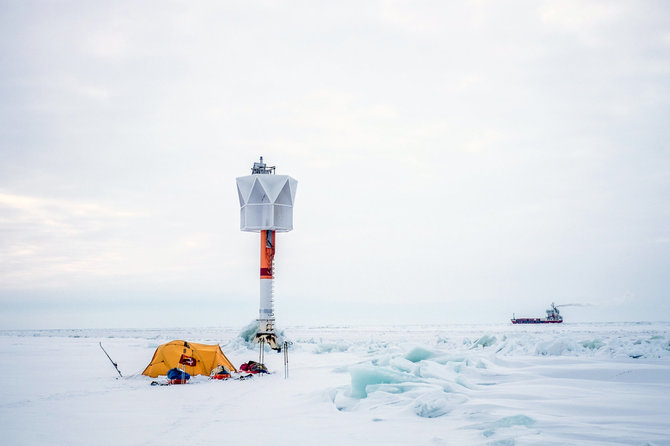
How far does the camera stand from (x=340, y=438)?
27.5 feet

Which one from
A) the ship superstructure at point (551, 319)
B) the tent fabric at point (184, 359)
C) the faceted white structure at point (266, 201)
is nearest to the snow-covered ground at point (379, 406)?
the tent fabric at point (184, 359)

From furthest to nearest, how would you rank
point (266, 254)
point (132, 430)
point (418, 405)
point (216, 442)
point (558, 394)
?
point (266, 254) → point (558, 394) → point (418, 405) → point (132, 430) → point (216, 442)

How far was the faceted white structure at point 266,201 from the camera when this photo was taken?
39469 millimetres

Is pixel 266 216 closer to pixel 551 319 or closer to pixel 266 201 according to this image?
pixel 266 201

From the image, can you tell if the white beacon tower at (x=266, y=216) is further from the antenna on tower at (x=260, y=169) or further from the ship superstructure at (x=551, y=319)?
the ship superstructure at (x=551, y=319)

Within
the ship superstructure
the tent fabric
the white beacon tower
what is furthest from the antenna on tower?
the ship superstructure

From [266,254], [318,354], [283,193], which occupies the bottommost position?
[318,354]

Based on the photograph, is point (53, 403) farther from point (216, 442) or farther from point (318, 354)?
point (318, 354)

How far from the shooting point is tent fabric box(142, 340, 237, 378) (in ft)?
63.8

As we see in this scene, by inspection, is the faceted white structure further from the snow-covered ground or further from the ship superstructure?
the ship superstructure

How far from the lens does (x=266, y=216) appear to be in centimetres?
3947

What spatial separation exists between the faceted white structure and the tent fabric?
19037 millimetres

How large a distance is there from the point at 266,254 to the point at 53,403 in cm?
2752

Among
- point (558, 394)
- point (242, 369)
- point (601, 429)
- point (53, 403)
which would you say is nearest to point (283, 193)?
point (242, 369)
